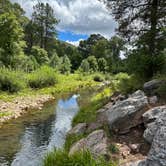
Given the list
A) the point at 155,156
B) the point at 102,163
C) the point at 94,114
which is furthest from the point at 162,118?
the point at 94,114

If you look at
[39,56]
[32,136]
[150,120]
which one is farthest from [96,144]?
[39,56]

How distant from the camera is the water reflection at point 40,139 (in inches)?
502

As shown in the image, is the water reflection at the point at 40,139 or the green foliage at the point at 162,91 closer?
the green foliage at the point at 162,91

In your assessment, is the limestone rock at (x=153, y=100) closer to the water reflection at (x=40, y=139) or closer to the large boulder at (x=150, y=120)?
the large boulder at (x=150, y=120)

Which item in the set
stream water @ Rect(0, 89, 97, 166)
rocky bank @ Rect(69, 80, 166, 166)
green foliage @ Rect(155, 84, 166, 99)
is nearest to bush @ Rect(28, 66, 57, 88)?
stream water @ Rect(0, 89, 97, 166)

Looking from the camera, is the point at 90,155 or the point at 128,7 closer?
the point at 90,155

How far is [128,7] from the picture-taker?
19.4m

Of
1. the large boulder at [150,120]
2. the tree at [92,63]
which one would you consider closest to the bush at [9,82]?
the large boulder at [150,120]

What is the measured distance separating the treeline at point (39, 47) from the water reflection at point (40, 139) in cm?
1705

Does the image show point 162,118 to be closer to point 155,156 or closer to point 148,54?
point 155,156

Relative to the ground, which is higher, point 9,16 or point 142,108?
point 9,16

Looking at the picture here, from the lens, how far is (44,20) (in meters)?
73.5

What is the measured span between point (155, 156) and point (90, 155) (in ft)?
8.57

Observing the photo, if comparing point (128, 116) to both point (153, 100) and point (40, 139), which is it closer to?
point (153, 100)
